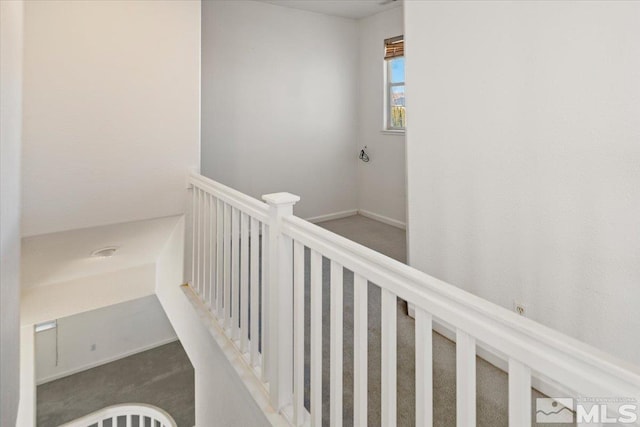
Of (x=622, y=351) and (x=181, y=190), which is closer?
(x=622, y=351)

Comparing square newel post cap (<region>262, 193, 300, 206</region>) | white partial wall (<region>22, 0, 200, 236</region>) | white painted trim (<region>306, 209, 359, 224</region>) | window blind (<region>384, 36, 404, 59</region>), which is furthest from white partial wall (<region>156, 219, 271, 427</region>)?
window blind (<region>384, 36, 404, 59</region>)

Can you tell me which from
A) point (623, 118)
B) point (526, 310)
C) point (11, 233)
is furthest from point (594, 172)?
point (11, 233)

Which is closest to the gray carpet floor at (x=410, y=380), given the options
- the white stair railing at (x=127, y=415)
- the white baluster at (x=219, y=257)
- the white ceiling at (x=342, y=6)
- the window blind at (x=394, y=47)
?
the white baluster at (x=219, y=257)

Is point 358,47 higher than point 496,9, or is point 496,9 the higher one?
point 358,47

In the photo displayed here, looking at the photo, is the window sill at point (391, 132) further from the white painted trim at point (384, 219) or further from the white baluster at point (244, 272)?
the white baluster at point (244, 272)

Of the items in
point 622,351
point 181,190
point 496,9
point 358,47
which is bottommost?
point 622,351

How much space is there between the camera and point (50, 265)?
3195mm

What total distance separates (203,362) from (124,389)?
144 inches

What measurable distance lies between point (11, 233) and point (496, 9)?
2.52 metres

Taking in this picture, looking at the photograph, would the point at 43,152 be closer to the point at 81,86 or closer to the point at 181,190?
the point at 81,86

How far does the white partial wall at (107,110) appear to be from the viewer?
7.67 ft

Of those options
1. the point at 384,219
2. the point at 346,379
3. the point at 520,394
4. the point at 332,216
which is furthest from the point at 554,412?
the point at 332,216

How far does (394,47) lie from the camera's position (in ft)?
14.9

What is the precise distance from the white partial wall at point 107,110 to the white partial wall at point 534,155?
167 cm
